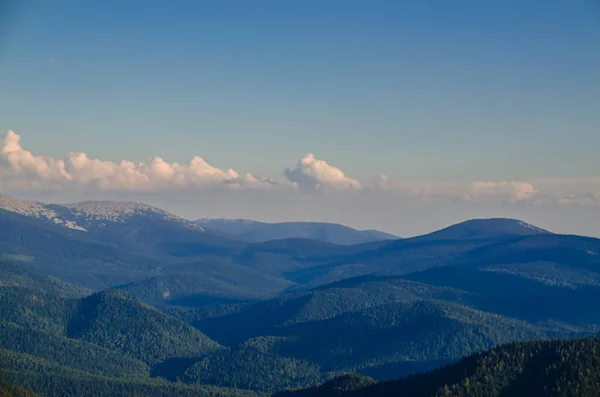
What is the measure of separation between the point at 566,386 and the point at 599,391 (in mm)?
6698

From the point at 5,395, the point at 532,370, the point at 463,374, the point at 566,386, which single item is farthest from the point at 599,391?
the point at 5,395

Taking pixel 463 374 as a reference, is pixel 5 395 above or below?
below

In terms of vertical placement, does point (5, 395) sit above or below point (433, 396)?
below

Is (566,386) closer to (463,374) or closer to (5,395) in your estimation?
(463,374)

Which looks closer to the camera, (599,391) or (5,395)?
(599,391)

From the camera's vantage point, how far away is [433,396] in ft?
611

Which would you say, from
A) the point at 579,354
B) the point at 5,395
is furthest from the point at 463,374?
the point at 5,395

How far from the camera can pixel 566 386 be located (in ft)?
575

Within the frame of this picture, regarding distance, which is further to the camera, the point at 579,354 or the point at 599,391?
the point at 579,354

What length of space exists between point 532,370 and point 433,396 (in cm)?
2505

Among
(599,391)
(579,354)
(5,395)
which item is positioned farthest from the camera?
(5,395)

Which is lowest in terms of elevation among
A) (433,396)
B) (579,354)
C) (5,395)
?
(5,395)

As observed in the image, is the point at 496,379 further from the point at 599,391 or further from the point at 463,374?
the point at 599,391

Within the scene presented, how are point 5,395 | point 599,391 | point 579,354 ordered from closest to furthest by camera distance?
point 599,391 → point 579,354 → point 5,395
